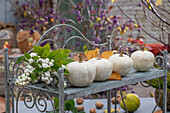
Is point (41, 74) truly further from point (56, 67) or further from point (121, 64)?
point (121, 64)

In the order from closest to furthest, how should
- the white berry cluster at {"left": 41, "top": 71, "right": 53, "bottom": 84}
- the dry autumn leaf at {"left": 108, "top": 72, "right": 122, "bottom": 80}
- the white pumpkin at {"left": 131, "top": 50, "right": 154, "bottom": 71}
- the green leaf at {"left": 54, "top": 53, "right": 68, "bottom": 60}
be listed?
the white berry cluster at {"left": 41, "top": 71, "right": 53, "bottom": 84}
the green leaf at {"left": 54, "top": 53, "right": 68, "bottom": 60}
the dry autumn leaf at {"left": 108, "top": 72, "right": 122, "bottom": 80}
the white pumpkin at {"left": 131, "top": 50, "right": 154, "bottom": 71}

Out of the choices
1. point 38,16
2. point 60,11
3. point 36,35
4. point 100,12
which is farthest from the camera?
point 60,11

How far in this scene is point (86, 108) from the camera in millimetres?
2492

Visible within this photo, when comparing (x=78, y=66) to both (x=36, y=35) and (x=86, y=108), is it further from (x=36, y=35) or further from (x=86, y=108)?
(x=36, y=35)

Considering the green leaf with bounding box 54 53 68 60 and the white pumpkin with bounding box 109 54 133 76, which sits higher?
the green leaf with bounding box 54 53 68 60

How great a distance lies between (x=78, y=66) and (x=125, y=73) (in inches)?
17.7

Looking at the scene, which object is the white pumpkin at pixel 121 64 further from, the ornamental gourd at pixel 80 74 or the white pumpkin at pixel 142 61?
the ornamental gourd at pixel 80 74

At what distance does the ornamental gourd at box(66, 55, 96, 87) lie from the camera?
4.35 feet

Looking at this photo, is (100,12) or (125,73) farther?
(100,12)

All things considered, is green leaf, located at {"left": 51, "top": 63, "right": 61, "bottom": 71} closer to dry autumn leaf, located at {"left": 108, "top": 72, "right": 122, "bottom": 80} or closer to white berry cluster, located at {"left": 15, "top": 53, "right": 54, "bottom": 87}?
white berry cluster, located at {"left": 15, "top": 53, "right": 54, "bottom": 87}

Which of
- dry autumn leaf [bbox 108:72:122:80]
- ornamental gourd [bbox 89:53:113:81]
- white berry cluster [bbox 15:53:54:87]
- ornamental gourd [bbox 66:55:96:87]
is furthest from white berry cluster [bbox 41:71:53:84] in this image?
dry autumn leaf [bbox 108:72:122:80]

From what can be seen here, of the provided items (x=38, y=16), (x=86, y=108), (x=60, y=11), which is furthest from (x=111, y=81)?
(x=60, y=11)

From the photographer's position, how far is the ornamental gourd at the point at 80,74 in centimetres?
133

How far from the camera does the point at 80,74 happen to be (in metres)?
1.33
